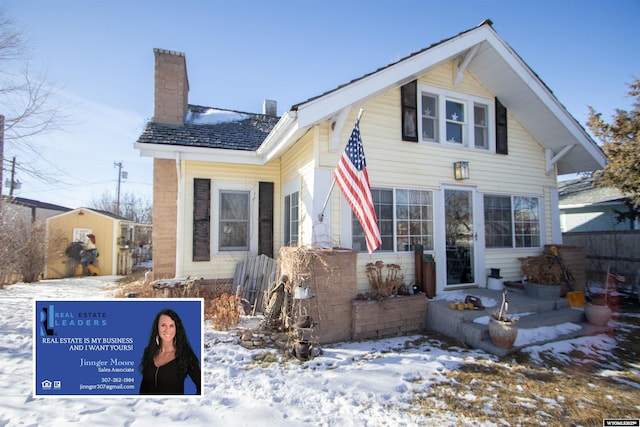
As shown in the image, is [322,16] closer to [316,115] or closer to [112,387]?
[316,115]

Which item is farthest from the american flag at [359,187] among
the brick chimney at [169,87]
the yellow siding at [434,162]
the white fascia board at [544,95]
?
the brick chimney at [169,87]

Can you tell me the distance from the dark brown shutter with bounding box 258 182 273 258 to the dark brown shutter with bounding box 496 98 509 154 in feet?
19.7

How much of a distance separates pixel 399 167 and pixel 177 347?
5.16 metres

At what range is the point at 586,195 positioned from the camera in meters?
13.5

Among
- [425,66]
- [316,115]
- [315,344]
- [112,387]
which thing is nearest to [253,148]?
[316,115]

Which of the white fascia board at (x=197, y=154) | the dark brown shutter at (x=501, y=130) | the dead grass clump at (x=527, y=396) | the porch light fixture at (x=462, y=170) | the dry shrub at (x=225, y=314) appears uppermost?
the dark brown shutter at (x=501, y=130)

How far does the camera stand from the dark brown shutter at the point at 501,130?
7.09m

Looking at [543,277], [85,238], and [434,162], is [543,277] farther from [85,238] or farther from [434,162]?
[85,238]

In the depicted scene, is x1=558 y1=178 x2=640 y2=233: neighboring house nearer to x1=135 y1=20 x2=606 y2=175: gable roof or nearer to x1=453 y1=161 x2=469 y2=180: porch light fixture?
x1=135 y1=20 x2=606 y2=175: gable roof

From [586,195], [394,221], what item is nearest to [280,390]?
[394,221]

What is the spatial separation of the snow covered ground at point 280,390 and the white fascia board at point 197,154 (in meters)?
3.90

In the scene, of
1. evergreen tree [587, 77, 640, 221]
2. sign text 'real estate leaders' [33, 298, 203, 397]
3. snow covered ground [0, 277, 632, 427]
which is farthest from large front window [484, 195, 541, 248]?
sign text 'real estate leaders' [33, 298, 203, 397]

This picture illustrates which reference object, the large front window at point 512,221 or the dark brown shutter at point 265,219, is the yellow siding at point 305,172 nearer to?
the dark brown shutter at point 265,219

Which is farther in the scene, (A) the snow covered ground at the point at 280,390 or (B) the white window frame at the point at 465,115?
(B) the white window frame at the point at 465,115
